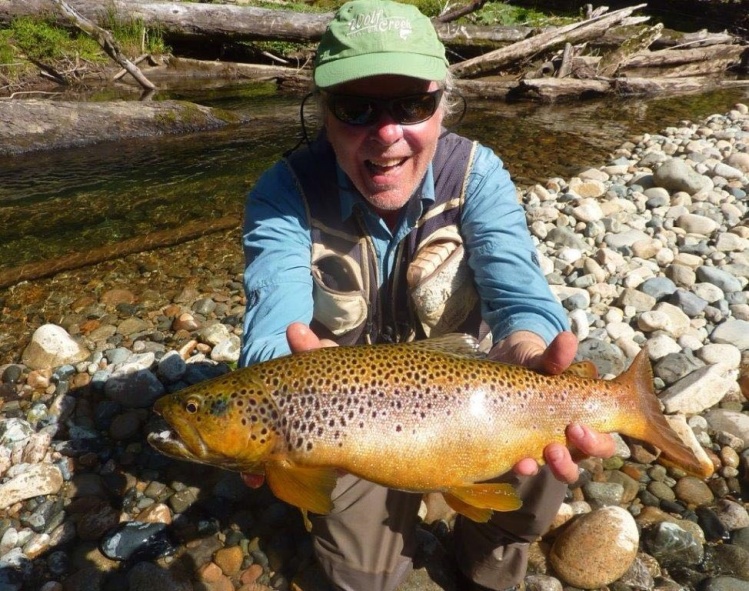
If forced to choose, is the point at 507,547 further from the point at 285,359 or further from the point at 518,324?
the point at 285,359

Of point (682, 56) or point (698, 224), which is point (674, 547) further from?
point (682, 56)

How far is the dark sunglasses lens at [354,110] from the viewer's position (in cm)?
261

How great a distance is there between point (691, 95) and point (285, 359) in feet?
53.1

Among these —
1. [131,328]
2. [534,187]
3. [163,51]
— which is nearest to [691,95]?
[534,187]

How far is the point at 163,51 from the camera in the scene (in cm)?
1608

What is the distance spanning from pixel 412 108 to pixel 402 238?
27.8 inches

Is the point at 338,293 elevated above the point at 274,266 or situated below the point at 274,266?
below

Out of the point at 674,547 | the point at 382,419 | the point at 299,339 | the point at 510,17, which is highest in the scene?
the point at 510,17

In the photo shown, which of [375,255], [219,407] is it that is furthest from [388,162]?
[219,407]

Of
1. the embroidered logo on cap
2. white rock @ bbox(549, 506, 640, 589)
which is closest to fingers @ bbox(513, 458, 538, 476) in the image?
white rock @ bbox(549, 506, 640, 589)

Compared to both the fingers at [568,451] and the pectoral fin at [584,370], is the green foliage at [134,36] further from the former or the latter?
the fingers at [568,451]

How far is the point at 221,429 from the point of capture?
1915 mm

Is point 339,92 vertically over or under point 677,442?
over

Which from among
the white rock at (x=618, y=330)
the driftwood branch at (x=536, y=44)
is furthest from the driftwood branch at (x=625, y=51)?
the white rock at (x=618, y=330)
